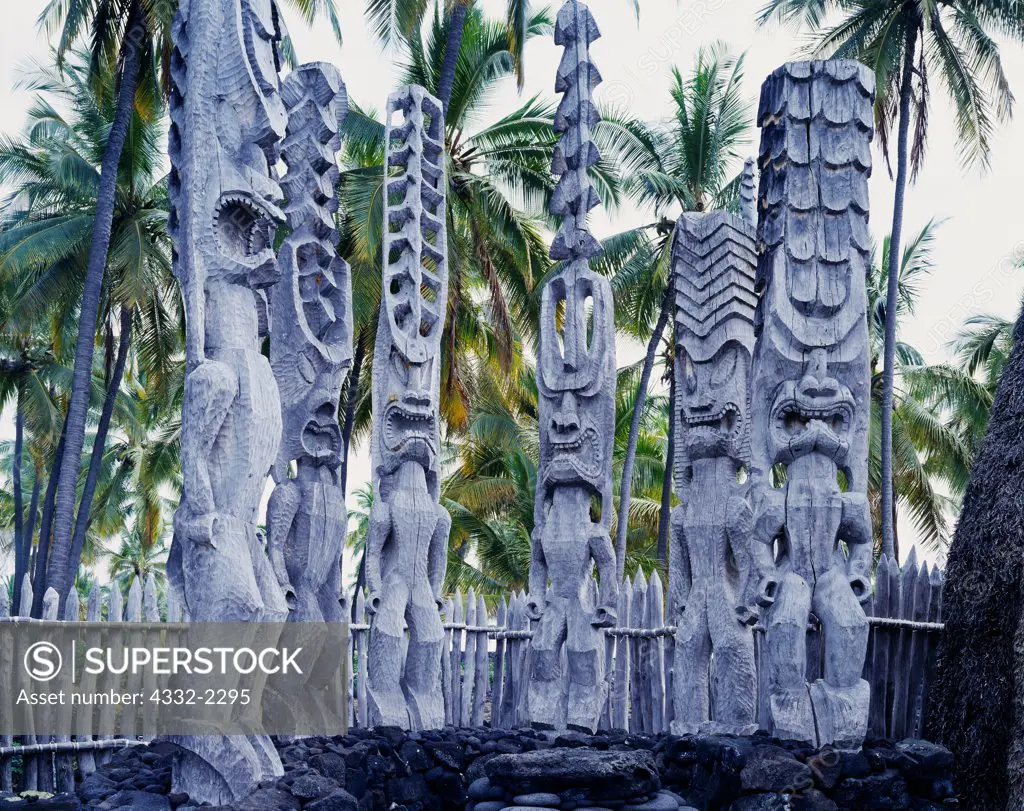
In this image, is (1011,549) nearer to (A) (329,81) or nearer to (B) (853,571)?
(B) (853,571)

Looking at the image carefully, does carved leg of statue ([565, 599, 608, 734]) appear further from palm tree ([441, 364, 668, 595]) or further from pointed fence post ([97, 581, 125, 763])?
palm tree ([441, 364, 668, 595])

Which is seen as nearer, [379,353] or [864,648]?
[864,648]

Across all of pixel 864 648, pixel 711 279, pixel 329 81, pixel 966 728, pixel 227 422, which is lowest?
pixel 966 728

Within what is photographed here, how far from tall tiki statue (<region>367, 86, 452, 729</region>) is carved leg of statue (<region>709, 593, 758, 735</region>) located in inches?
86.6

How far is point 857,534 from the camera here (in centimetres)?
761

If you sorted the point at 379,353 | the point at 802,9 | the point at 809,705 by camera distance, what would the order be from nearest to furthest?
the point at 809,705 → the point at 379,353 → the point at 802,9

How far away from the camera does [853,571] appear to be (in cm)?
759

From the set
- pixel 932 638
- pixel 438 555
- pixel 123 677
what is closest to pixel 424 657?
pixel 438 555

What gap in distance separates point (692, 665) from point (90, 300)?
1163cm

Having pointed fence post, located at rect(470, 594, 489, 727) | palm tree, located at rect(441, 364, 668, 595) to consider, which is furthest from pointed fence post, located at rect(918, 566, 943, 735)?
palm tree, located at rect(441, 364, 668, 595)

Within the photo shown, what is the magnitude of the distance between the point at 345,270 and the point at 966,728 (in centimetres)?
596

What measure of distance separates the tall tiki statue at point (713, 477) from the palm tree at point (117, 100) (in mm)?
10377

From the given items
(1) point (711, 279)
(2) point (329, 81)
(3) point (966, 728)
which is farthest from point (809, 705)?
(2) point (329, 81)

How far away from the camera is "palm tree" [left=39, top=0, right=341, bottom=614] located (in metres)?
17.1
